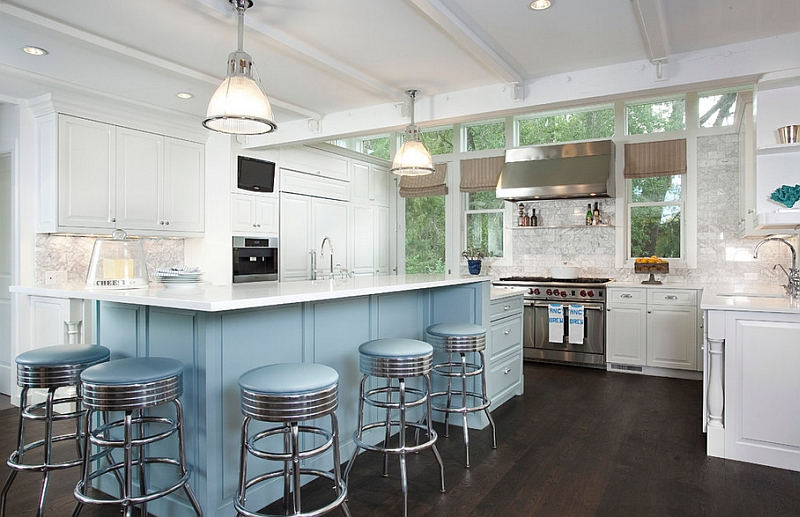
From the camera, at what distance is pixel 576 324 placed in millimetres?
5551

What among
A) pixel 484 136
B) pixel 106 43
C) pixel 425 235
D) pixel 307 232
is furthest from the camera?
pixel 425 235

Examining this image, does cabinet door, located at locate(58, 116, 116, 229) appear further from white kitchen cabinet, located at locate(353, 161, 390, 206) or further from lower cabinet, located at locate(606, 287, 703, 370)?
lower cabinet, located at locate(606, 287, 703, 370)

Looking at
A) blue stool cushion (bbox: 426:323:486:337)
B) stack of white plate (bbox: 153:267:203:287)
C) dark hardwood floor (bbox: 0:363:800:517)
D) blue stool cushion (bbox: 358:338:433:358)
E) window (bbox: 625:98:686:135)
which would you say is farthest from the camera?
window (bbox: 625:98:686:135)

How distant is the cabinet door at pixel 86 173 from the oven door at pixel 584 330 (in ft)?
14.1

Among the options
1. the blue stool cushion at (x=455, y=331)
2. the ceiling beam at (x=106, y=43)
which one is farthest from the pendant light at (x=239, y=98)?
the blue stool cushion at (x=455, y=331)

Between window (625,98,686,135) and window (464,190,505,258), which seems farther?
window (464,190,505,258)

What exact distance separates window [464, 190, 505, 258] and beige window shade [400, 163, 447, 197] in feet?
1.25

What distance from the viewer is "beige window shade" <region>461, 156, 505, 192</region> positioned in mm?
6691

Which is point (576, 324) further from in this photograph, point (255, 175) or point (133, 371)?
point (133, 371)

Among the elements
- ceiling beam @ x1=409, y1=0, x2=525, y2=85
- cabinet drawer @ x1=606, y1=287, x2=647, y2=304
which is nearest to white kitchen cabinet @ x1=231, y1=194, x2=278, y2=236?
ceiling beam @ x1=409, y1=0, x2=525, y2=85

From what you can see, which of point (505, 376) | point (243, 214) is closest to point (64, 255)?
point (243, 214)

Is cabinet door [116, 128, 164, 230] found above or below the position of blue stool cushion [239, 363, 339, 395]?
above

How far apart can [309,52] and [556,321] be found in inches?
148

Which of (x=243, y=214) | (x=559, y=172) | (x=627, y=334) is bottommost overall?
(x=627, y=334)
